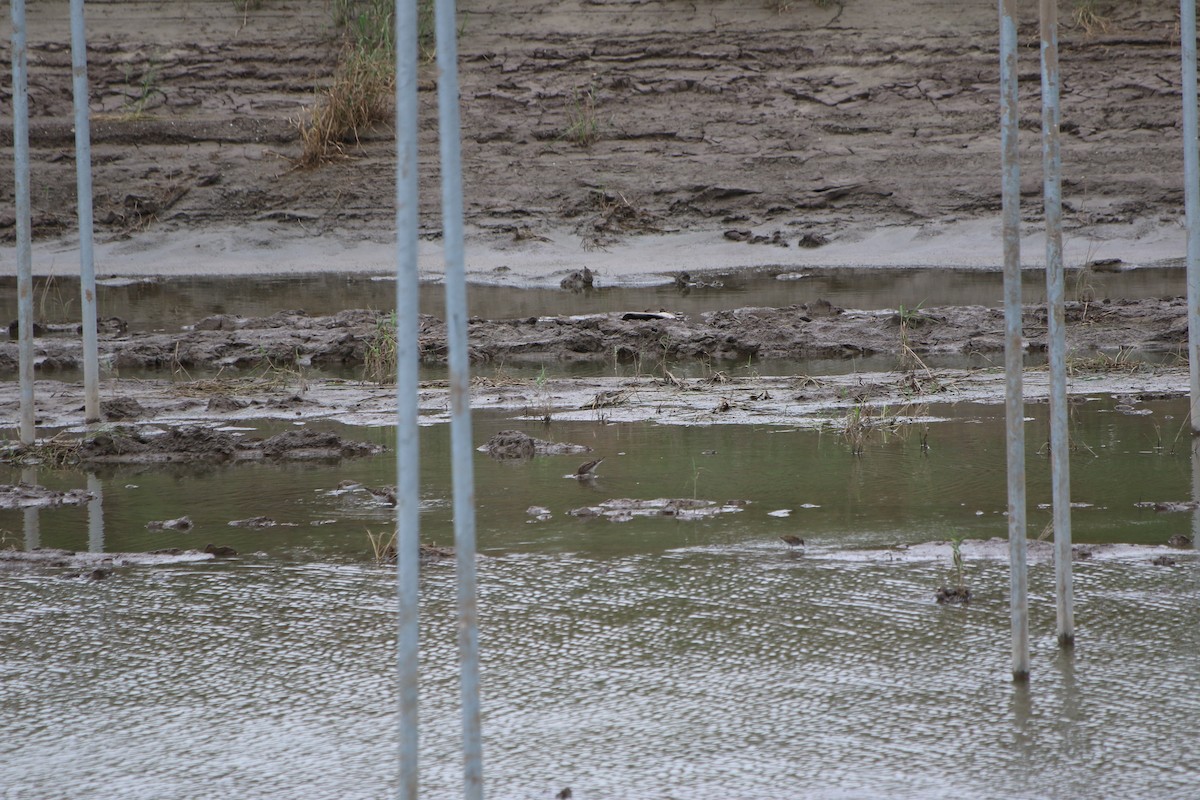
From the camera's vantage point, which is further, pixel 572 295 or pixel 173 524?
pixel 572 295

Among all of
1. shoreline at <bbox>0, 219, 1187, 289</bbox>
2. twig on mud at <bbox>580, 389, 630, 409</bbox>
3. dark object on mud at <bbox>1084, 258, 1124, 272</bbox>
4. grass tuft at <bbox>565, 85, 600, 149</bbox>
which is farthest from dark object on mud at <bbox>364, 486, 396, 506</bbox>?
grass tuft at <bbox>565, 85, 600, 149</bbox>

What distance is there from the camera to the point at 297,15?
65.2 feet

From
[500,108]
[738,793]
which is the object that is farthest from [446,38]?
[500,108]

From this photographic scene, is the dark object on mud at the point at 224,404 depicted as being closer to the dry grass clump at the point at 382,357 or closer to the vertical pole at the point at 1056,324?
the dry grass clump at the point at 382,357

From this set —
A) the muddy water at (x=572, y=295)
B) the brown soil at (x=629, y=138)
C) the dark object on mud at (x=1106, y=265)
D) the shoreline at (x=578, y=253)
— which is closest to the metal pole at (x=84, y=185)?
the muddy water at (x=572, y=295)

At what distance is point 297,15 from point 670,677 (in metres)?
18.2

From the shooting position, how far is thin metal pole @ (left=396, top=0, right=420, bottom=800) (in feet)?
6.20

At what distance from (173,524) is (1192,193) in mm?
4374

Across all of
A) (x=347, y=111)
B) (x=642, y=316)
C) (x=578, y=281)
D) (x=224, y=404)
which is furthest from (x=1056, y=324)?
(x=347, y=111)

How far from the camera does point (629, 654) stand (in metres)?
3.46

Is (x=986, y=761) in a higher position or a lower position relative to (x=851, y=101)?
lower

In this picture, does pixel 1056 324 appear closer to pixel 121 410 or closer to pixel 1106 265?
pixel 121 410

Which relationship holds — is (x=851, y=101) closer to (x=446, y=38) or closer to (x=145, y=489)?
(x=145, y=489)

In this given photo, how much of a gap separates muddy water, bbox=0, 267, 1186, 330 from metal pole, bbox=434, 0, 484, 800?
9.62 meters
